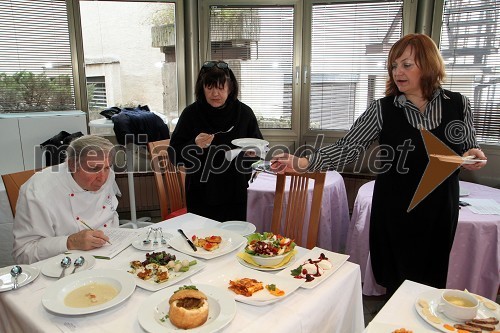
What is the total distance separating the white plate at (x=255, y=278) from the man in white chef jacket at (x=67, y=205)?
486mm

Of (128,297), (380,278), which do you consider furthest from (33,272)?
(380,278)

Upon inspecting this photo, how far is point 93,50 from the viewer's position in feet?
12.2

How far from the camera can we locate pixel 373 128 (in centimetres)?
168

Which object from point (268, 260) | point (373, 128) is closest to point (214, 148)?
point (373, 128)

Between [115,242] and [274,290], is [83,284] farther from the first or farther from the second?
[274,290]

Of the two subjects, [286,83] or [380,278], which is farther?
[286,83]

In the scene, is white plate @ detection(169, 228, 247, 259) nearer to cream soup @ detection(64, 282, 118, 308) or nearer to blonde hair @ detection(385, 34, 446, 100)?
cream soup @ detection(64, 282, 118, 308)

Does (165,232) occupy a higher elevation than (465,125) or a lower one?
lower

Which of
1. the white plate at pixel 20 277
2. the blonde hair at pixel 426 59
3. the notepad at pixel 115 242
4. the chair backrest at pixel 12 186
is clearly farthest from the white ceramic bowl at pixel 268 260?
the chair backrest at pixel 12 186

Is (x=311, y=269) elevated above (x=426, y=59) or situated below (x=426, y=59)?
below

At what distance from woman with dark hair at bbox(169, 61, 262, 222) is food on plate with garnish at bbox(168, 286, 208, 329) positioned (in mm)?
1027

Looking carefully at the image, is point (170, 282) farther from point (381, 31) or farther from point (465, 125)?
point (381, 31)

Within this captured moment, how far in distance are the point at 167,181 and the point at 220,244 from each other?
4.59ft

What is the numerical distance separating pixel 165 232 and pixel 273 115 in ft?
8.41
